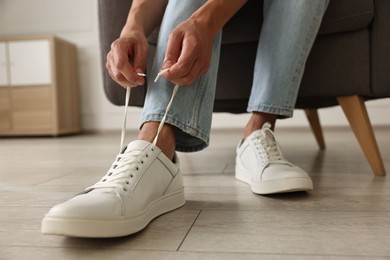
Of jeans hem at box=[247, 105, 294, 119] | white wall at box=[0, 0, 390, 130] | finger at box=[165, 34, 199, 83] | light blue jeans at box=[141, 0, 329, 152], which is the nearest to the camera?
finger at box=[165, 34, 199, 83]

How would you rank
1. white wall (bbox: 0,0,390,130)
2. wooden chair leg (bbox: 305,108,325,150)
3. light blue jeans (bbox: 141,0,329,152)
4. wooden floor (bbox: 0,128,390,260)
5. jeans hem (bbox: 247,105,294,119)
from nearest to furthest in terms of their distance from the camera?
1. wooden floor (bbox: 0,128,390,260)
2. light blue jeans (bbox: 141,0,329,152)
3. jeans hem (bbox: 247,105,294,119)
4. wooden chair leg (bbox: 305,108,325,150)
5. white wall (bbox: 0,0,390,130)

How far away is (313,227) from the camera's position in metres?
0.54

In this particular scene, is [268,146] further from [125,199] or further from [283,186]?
[125,199]

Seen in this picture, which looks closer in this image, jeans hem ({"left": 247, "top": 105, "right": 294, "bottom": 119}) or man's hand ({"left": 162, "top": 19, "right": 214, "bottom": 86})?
man's hand ({"left": 162, "top": 19, "right": 214, "bottom": 86})

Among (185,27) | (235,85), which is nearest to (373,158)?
(235,85)

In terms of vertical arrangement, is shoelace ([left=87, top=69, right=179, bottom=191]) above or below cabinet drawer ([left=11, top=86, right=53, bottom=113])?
above

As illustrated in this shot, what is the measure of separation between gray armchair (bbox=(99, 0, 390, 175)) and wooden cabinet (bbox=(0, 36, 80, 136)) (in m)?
1.73

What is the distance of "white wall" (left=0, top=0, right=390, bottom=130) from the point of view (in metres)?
2.80

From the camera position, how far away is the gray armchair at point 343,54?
90 cm

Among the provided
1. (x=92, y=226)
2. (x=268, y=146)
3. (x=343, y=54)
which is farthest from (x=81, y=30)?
(x=92, y=226)

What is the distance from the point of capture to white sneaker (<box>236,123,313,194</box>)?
2.28ft

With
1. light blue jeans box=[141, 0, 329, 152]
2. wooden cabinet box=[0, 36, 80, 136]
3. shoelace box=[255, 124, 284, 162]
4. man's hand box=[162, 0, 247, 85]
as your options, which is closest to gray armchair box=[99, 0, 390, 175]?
light blue jeans box=[141, 0, 329, 152]

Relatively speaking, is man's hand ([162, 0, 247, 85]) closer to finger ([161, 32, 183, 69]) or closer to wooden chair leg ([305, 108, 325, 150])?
finger ([161, 32, 183, 69])

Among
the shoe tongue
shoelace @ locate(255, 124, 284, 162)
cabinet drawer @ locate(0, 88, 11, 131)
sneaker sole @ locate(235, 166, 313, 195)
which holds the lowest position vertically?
cabinet drawer @ locate(0, 88, 11, 131)
